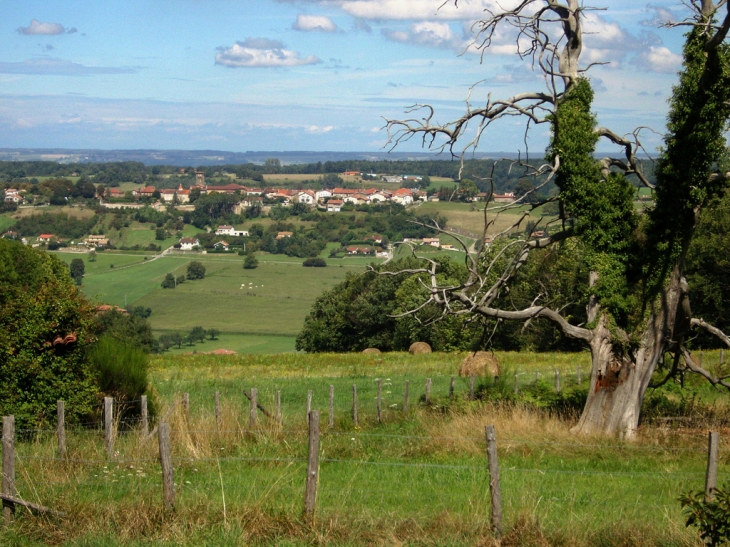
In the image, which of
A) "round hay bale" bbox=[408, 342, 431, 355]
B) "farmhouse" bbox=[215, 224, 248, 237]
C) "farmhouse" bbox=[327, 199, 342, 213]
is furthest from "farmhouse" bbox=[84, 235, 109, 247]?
"round hay bale" bbox=[408, 342, 431, 355]

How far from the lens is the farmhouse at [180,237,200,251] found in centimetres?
15425

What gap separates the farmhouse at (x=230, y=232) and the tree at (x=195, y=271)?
3735 centimetres

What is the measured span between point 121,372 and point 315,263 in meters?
121

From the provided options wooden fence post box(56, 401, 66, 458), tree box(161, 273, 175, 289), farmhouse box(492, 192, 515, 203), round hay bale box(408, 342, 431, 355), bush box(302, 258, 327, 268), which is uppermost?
farmhouse box(492, 192, 515, 203)

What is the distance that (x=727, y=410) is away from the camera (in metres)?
14.6

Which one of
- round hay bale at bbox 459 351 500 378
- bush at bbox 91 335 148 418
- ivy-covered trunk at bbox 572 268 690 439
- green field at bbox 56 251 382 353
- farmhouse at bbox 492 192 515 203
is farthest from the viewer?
green field at bbox 56 251 382 353

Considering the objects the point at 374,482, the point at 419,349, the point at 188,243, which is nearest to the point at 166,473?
the point at 374,482

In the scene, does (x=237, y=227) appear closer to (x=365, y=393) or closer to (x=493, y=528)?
(x=365, y=393)

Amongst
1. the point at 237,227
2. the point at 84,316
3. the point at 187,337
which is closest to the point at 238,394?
the point at 84,316

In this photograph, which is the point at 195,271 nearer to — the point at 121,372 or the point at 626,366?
the point at 121,372

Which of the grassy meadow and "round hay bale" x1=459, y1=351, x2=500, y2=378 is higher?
the grassy meadow

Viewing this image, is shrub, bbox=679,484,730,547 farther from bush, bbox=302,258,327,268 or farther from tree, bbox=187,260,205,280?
bush, bbox=302,258,327,268

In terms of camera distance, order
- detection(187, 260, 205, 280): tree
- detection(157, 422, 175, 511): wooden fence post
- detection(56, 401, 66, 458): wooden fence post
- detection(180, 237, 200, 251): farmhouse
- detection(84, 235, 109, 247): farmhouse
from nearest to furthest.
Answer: detection(157, 422, 175, 511): wooden fence post
detection(56, 401, 66, 458): wooden fence post
detection(187, 260, 205, 280): tree
detection(84, 235, 109, 247): farmhouse
detection(180, 237, 200, 251): farmhouse

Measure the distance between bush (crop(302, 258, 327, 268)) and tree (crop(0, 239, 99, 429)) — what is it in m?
121
